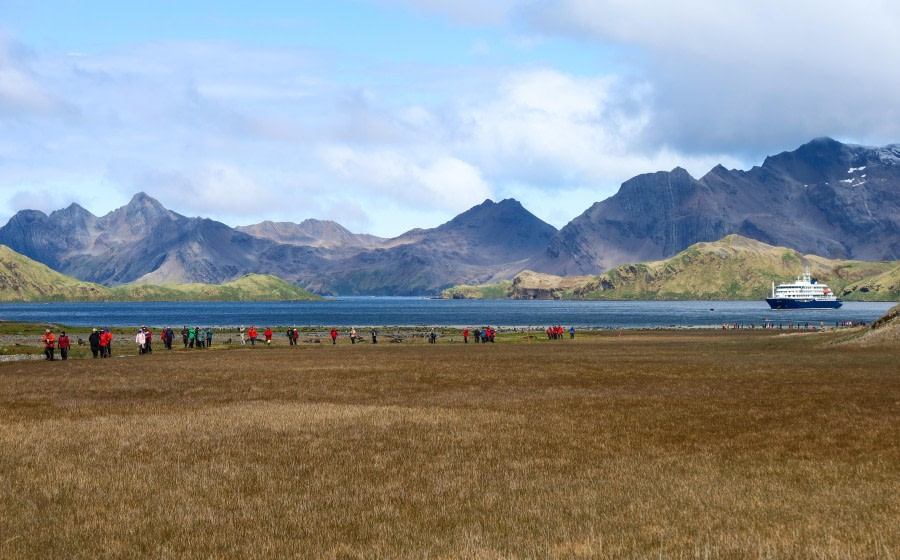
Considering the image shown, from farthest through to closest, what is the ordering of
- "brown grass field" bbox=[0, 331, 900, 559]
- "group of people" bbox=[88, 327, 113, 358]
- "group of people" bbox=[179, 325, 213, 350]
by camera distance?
"group of people" bbox=[179, 325, 213, 350] < "group of people" bbox=[88, 327, 113, 358] < "brown grass field" bbox=[0, 331, 900, 559]

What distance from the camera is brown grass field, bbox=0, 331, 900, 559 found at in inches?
552

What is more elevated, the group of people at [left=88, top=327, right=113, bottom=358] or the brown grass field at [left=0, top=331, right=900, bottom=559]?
the group of people at [left=88, top=327, right=113, bottom=358]

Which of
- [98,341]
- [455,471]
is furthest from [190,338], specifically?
[455,471]

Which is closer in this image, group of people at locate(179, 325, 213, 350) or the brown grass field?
the brown grass field

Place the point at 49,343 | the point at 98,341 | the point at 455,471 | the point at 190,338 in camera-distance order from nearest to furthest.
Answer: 1. the point at 455,471
2. the point at 49,343
3. the point at 98,341
4. the point at 190,338

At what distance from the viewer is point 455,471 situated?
787 inches

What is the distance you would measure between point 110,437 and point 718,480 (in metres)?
18.1

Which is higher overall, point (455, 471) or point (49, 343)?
point (49, 343)

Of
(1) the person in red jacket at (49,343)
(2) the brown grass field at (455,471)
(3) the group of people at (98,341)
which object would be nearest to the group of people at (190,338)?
(3) the group of people at (98,341)

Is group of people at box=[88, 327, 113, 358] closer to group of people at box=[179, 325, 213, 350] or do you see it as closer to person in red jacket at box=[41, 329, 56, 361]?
person in red jacket at box=[41, 329, 56, 361]

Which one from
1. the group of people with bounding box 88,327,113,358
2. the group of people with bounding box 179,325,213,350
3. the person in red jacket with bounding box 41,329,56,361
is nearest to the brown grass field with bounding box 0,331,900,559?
the person in red jacket with bounding box 41,329,56,361

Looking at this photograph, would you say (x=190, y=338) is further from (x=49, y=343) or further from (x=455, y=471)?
(x=455, y=471)

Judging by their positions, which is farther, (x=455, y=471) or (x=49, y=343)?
(x=49, y=343)

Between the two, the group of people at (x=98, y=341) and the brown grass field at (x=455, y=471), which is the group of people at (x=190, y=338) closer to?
the group of people at (x=98, y=341)
